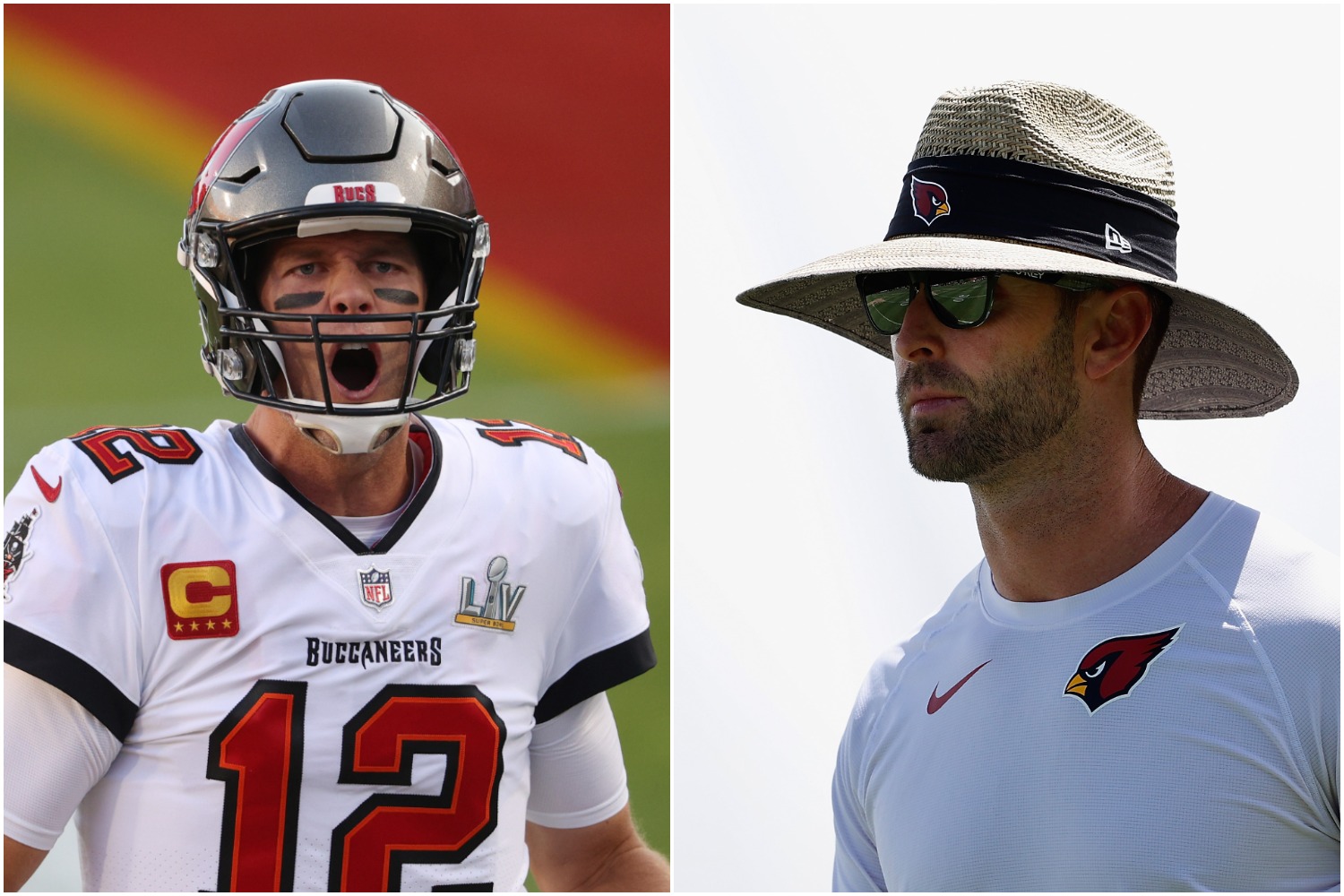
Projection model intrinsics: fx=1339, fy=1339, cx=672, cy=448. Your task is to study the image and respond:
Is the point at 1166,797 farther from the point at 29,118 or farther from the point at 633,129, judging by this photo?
the point at 29,118

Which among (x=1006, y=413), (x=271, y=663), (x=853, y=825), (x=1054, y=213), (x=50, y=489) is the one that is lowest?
(x=853, y=825)

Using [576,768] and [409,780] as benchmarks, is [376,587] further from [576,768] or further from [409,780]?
[576,768]

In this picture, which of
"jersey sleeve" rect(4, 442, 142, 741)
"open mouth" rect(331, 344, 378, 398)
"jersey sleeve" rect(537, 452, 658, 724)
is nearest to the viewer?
"jersey sleeve" rect(4, 442, 142, 741)

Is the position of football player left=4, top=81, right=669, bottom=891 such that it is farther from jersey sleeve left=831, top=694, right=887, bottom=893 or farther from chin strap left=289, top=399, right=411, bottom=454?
jersey sleeve left=831, top=694, right=887, bottom=893

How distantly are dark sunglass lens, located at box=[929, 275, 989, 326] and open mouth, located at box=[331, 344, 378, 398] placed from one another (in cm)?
90

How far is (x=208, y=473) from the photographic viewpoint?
6.91ft

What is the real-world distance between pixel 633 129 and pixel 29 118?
6.21 ft

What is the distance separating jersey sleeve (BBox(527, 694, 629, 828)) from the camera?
89.4 inches

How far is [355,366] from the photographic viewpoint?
216cm

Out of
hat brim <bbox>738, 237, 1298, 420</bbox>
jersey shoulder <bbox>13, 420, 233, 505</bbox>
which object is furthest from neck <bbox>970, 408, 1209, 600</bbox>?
jersey shoulder <bbox>13, 420, 233, 505</bbox>

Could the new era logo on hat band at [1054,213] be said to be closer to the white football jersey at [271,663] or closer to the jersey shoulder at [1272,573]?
the jersey shoulder at [1272,573]

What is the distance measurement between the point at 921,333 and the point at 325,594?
0.98m

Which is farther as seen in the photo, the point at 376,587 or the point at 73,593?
the point at 376,587

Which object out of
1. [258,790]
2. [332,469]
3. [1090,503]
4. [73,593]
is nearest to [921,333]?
[1090,503]
